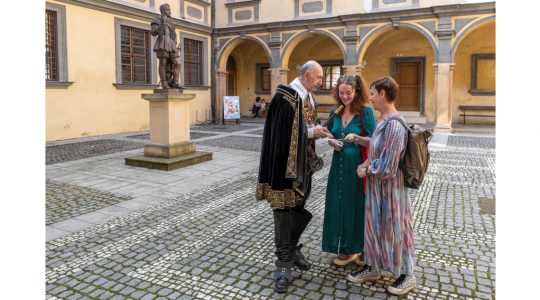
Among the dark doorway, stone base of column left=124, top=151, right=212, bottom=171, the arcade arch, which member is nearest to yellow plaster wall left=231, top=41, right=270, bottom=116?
the arcade arch

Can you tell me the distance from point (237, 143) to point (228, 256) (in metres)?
8.05

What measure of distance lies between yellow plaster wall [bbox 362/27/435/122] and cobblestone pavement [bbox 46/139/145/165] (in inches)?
449

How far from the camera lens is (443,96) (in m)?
14.4

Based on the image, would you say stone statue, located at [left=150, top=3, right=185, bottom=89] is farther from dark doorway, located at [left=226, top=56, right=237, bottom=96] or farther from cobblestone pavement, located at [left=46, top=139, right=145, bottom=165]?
dark doorway, located at [left=226, top=56, right=237, bottom=96]

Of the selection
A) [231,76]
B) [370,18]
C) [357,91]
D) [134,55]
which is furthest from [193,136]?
[357,91]

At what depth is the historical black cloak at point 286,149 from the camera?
2969 mm

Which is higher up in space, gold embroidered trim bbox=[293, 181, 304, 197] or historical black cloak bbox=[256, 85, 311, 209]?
historical black cloak bbox=[256, 85, 311, 209]

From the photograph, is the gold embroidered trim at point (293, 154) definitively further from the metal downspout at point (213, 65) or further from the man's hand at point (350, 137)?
the metal downspout at point (213, 65)

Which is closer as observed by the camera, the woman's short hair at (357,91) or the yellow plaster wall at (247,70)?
the woman's short hair at (357,91)

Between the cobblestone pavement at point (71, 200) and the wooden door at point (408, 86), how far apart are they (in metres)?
15.1

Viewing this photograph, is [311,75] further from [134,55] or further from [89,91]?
[134,55]

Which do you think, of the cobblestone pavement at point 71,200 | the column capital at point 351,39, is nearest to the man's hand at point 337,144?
the cobblestone pavement at point 71,200

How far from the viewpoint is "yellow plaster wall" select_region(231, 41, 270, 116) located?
21.4m

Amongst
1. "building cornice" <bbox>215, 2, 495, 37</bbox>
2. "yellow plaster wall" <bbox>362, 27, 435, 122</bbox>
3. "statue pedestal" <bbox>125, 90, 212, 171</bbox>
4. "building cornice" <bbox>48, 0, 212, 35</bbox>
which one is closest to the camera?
"statue pedestal" <bbox>125, 90, 212, 171</bbox>
